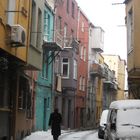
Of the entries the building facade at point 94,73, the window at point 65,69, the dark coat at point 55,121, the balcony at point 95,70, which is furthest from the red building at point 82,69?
the dark coat at point 55,121

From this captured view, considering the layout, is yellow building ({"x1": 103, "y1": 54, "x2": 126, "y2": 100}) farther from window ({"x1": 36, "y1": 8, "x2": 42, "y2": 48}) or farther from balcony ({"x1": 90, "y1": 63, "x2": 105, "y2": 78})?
window ({"x1": 36, "y1": 8, "x2": 42, "y2": 48})

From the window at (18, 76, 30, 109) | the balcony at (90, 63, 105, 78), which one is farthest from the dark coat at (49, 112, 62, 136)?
the balcony at (90, 63, 105, 78)

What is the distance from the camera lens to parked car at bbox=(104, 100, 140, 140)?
15.6m

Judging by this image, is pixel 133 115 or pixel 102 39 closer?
pixel 133 115

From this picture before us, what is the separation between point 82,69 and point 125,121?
40.1 metres

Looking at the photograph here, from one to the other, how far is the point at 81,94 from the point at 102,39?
14551 mm

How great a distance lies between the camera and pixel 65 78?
4603cm

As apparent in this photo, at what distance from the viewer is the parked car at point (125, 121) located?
15630 millimetres

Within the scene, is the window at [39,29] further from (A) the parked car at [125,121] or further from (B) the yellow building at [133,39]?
(A) the parked car at [125,121]

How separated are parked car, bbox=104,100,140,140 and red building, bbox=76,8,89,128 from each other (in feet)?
117

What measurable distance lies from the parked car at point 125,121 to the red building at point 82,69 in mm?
35793

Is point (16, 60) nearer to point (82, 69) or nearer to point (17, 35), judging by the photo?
point (17, 35)

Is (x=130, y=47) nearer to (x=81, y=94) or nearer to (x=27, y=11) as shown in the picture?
(x=27, y=11)

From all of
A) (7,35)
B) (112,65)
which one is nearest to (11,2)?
(7,35)
